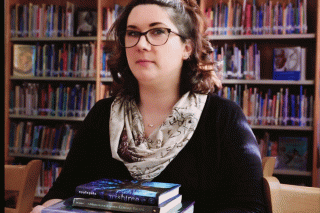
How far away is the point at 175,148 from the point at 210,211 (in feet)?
0.77

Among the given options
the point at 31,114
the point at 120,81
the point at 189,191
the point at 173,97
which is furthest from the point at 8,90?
the point at 189,191

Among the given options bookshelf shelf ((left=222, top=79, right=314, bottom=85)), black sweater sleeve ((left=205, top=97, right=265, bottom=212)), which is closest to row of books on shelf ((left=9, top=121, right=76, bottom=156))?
bookshelf shelf ((left=222, top=79, right=314, bottom=85))

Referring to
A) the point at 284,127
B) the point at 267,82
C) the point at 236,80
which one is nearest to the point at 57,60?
the point at 236,80

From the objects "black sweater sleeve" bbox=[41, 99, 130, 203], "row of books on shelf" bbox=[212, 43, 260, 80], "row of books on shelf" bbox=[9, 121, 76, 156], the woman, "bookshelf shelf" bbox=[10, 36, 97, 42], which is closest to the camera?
the woman

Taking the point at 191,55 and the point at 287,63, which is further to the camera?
the point at 287,63

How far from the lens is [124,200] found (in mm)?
753

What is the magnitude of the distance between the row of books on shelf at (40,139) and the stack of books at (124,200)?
2412 millimetres

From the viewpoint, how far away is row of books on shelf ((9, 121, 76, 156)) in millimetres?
3143

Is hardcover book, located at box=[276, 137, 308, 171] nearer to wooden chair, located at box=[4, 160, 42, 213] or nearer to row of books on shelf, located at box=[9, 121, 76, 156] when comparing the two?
row of books on shelf, located at box=[9, 121, 76, 156]

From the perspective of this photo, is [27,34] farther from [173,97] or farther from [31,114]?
[173,97]

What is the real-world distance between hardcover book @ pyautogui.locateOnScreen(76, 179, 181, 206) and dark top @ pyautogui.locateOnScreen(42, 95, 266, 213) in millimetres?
239

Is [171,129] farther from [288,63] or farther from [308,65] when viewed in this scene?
[308,65]

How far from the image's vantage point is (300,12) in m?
2.70

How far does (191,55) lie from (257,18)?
5.77ft
